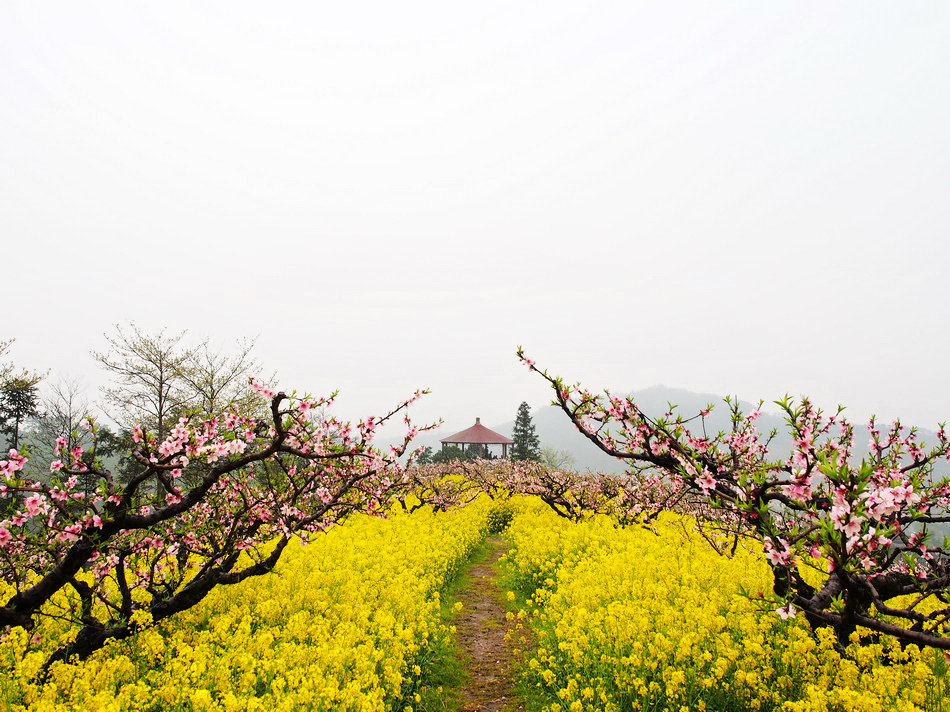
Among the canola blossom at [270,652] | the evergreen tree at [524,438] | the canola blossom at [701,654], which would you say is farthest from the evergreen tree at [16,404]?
the evergreen tree at [524,438]

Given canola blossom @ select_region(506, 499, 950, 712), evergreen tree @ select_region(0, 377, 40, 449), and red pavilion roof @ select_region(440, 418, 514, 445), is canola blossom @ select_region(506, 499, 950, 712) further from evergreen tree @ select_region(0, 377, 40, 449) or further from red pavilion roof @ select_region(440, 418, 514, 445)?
red pavilion roof @ select_region(440, 418, 514, 445)

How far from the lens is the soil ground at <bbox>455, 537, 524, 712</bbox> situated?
27.0 feet

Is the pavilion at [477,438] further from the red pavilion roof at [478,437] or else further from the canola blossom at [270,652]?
the canola blossom at [270,652]

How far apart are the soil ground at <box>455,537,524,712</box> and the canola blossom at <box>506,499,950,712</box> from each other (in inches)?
20.3

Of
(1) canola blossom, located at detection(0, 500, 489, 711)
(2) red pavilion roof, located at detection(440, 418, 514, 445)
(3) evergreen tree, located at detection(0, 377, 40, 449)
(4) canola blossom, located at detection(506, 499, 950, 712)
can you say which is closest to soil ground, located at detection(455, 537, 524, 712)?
(4) canola blossom, located at detection(506, 499, 950, 712)

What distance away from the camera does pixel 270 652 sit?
6.84m

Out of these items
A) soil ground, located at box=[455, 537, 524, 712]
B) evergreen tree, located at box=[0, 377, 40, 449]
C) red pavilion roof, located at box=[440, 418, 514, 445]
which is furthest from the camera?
red pavilion roof, located at box=[440, 418, 514, 445]

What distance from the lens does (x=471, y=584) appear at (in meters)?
15.1

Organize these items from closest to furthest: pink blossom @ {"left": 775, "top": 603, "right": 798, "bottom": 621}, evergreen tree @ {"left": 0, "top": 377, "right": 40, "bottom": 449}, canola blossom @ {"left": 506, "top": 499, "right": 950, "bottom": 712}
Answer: pink blossom @ {"left": 775, "top": 603, "right": 798, "bottom": 621}
canola blossom @ {"left": 506, "top": 499, "right": 950, "bottom": 712}
evergreen tree @ {"left": 0, "top": 377, "right": 40, "bottom": 449}

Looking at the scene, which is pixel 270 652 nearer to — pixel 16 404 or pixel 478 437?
pixel 16 404

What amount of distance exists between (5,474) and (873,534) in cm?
794

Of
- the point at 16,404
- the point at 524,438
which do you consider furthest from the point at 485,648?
the point at 524,438

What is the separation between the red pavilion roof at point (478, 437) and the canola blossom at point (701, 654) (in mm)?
47447

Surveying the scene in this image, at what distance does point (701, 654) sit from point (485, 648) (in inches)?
189
